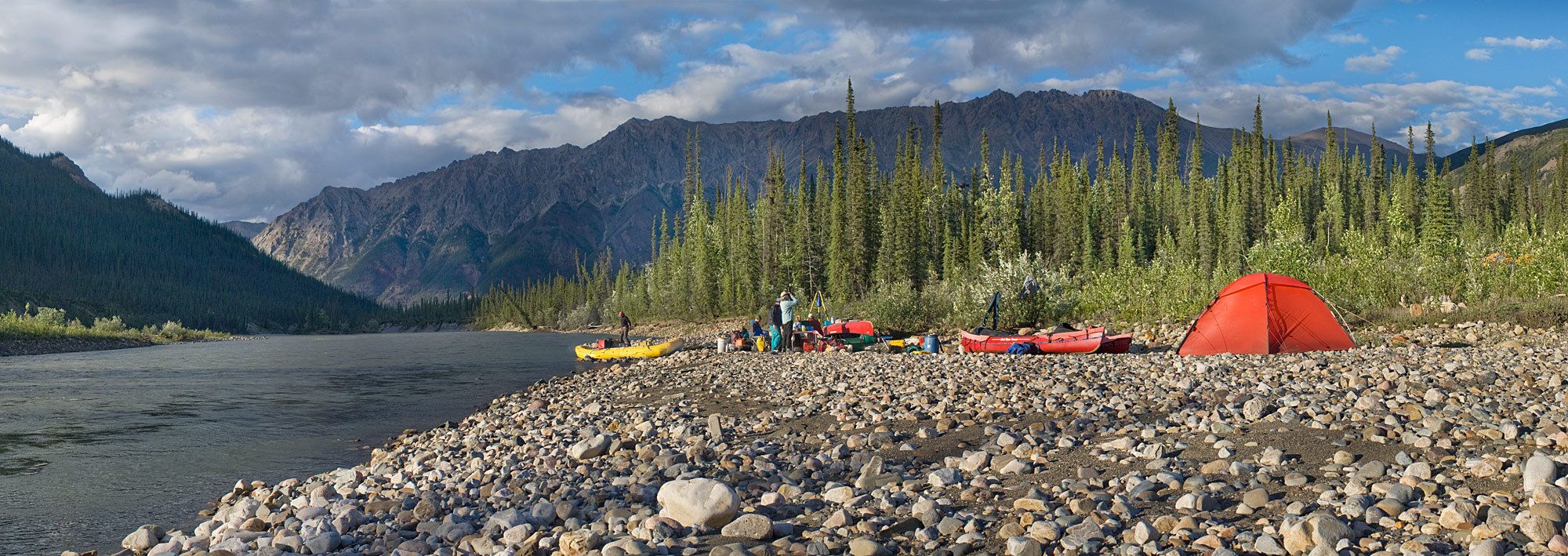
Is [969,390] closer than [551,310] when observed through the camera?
Yes

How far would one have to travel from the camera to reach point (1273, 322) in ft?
67.0

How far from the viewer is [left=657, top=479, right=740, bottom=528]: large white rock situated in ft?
22.9

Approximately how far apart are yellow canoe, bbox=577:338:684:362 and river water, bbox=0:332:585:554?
1265mm

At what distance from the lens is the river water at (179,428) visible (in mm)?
11906

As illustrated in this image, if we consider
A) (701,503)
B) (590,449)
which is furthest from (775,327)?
(701,503)

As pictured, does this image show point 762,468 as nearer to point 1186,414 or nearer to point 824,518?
point 824,518

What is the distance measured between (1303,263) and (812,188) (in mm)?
70098

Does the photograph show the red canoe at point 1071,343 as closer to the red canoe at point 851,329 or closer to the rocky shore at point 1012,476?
the rocky shore at point 1012,476

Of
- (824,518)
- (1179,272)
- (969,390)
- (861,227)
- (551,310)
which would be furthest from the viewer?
(551,310)

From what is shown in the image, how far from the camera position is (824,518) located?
7086mm

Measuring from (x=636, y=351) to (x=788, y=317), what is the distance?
465 inches

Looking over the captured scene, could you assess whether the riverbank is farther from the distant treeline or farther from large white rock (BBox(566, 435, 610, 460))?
large white rock (BBox(566, 435, 610, 460))

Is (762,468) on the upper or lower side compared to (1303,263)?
lower

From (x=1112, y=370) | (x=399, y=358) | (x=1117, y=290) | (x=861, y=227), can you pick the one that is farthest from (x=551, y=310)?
(x=1112, y=370)
